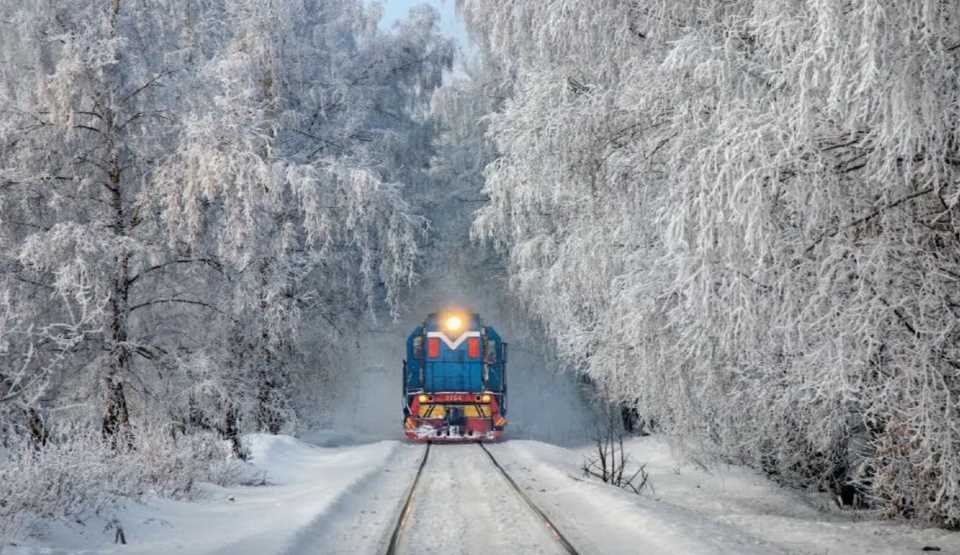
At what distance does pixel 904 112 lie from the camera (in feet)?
18.4

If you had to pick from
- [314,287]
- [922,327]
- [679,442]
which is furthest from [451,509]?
[314,287]

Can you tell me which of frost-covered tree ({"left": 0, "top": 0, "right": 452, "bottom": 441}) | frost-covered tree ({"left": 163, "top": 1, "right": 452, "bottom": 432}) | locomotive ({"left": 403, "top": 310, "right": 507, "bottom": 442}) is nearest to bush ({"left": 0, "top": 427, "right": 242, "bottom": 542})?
frost-covered tree ({"left": 0, "top": 0, "right": 452, "bottom": 441})

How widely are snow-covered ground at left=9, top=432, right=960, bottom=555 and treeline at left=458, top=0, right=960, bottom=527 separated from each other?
995mm

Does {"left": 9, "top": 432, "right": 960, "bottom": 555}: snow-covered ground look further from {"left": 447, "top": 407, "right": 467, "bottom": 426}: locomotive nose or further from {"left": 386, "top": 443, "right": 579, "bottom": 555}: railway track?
{"left": 447, "top": 407, "right": 467, "bottom": 426}: locomotive nose

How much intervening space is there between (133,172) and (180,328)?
2704 millimetres

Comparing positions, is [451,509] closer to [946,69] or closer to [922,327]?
[922,327]

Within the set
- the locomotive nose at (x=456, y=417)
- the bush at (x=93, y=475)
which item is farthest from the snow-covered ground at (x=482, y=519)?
the locomotive nose at (x=456, y=417)

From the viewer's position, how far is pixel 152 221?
13.1 metres

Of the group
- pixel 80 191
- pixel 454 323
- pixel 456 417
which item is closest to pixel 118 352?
pixel 80 191

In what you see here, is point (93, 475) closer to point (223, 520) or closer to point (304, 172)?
point (223, 520)

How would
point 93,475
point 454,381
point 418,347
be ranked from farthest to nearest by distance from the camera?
point 454,381 → point 418,347 → point 93,475

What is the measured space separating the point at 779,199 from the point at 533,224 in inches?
453

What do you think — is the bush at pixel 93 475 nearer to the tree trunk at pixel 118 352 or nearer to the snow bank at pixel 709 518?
the tree trunk at pixel 118 352

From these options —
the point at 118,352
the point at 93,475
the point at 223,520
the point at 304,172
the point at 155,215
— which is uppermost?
the point at 304,172
